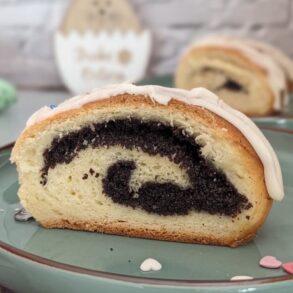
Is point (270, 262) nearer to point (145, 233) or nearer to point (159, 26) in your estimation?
point (145, 233)

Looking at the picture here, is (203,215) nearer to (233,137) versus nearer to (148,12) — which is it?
(233,137)

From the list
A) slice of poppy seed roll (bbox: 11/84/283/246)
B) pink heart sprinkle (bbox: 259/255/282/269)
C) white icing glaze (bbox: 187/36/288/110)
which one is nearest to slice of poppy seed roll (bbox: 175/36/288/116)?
white icing glaze (bbox: 187/36/288/110)

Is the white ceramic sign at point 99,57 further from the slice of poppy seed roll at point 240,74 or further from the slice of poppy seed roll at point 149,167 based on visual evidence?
the slice of poppy seed roll at point 149,167

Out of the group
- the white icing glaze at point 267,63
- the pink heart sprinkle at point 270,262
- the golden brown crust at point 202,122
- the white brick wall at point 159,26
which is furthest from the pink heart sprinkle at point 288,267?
the white brick wall at point 159,26

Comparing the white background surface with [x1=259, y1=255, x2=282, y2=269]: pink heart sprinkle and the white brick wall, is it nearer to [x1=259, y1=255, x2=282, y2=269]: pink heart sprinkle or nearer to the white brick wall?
the white brick wall

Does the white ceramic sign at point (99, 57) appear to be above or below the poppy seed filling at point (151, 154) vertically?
above
